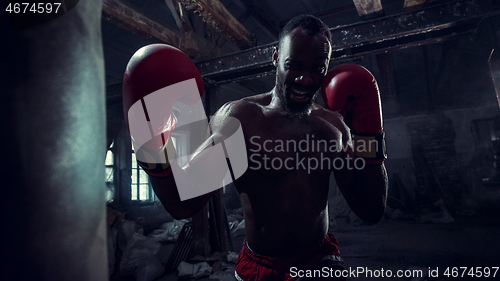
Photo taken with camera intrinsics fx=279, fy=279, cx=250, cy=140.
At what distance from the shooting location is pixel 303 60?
163cm

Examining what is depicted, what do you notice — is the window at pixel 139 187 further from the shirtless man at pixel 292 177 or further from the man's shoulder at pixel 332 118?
the man's shoulder at pixel 332 118

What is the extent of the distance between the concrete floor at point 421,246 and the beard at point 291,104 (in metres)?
2.78

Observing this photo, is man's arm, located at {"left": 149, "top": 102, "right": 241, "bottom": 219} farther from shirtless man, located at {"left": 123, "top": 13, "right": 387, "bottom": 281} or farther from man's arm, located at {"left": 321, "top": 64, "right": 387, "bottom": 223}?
man's arm, located at {"left": 321, "top": 64, "right": 387, "bottom": 223}

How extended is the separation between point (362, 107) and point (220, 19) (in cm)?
209

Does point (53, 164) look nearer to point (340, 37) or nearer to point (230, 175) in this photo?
point (230, 175)

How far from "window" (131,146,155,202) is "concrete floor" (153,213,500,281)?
10.0 ft

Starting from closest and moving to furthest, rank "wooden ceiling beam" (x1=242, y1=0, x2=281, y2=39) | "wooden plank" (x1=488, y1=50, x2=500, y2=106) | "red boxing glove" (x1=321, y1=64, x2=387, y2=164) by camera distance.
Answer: "red boxing glove" (x1=321, y1=64, x2=387, y2=164), "wooden plank" (x1=488, y1=50, x2=500, y2=106), "wooden ceiling beam" (x1=242, y1=0, x2=281, y2=39)

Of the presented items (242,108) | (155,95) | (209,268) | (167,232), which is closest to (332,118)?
(242,108)

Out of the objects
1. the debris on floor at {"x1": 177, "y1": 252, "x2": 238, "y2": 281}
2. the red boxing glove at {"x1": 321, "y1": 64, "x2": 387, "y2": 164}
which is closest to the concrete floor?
the debris on floor at {"x1": 177, "y1": 252, "x2": 238, "y2": 281}

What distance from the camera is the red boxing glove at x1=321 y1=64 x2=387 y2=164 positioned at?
1.58 metres

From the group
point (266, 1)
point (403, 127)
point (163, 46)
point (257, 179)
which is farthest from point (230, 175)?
point (403, 127)

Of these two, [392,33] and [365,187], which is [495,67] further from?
[365,187]

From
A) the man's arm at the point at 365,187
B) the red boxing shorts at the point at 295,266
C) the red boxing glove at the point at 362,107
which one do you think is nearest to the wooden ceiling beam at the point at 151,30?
the red boxing glove at the point at 362,107

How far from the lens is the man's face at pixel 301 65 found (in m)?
1.63
